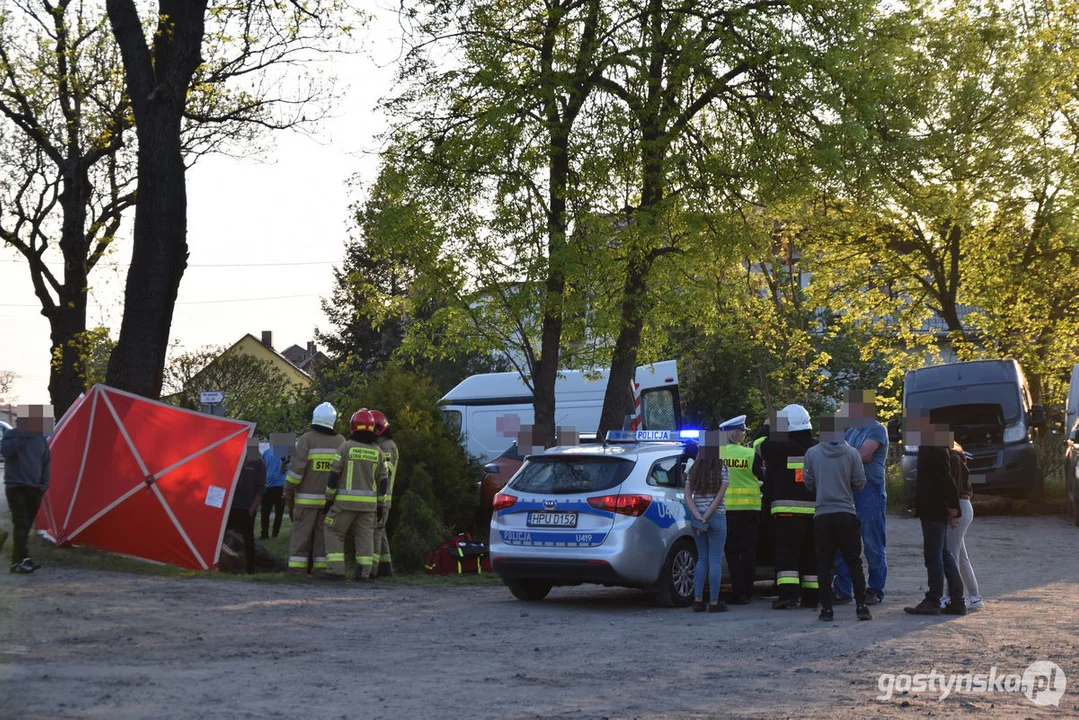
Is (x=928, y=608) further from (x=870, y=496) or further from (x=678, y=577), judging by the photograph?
(x=678, y=577)

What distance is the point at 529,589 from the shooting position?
527 inches

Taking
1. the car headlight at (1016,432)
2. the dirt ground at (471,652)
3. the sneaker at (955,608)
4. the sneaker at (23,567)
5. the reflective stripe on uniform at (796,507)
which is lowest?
the dirt ground at (471,652)

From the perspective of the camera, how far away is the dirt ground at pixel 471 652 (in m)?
7.32

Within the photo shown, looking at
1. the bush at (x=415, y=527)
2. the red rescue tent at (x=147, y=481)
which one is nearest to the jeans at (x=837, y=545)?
the bush at (x=415, y=527)

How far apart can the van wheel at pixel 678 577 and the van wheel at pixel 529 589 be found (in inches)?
49.9

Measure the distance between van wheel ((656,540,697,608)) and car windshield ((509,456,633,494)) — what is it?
3.09 feet

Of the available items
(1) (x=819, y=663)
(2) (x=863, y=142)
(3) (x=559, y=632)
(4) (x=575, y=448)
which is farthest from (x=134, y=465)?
(2) (x=863, y=142)

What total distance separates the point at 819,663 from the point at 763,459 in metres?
3.64

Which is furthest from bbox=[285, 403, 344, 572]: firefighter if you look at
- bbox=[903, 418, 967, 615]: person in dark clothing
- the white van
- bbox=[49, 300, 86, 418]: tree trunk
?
bbox=[49, 300, 86, 418]: tree trunk

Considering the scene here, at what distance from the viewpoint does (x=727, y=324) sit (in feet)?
73.6

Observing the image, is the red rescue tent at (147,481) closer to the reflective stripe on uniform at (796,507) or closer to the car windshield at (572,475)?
the car windshield at (572,475)

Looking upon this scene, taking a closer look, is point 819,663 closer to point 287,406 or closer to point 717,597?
point 717,597

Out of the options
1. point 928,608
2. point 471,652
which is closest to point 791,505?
point 928,608

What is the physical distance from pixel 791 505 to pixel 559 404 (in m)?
16.1
